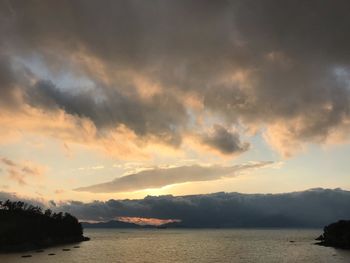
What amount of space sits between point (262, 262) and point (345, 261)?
2877 cm

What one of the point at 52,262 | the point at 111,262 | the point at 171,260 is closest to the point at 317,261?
the point at 171,260

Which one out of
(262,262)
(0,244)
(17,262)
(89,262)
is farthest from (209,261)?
(0,244)

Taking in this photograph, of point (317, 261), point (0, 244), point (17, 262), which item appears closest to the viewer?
point (17, 262)

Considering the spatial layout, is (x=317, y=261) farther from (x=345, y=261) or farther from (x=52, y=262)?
(x=52, y=262)

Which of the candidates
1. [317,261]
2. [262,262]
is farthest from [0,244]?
[317,261]

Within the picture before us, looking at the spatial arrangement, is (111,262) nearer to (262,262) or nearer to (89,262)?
(89,262)

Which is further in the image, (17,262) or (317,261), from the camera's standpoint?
(317,261)

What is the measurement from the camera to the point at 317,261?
146875mm

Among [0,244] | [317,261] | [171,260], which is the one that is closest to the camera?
[317,261]

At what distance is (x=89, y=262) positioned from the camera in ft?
480

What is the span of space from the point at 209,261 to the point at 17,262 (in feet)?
222

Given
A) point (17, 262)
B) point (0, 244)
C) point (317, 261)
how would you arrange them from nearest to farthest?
1. point (17, 262)
2. point (317, 261)
3. point (0, 244)

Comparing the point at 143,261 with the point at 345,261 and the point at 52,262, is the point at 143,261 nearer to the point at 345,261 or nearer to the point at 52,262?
the point at 52,262

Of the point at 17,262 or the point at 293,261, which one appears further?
the point at 293,261
